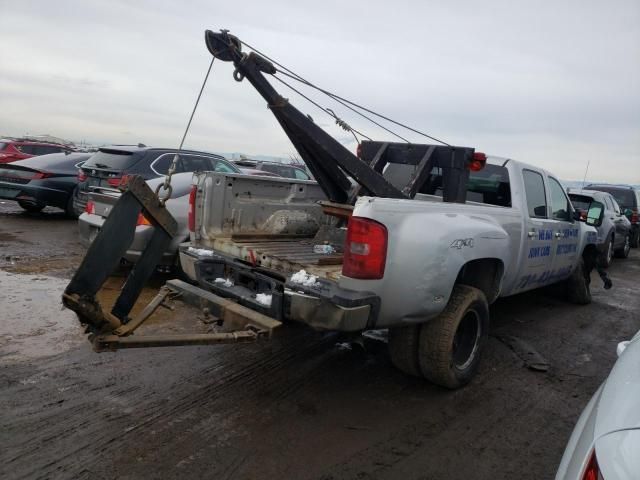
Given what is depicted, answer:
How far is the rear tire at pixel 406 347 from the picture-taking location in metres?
3.71

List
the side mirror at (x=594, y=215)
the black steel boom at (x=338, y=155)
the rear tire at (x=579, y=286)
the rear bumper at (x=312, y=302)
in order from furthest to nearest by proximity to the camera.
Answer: the rear tire at (x=579, y=286) → the side mirror at (x=594, y=215) → the black steel boom at (x=338, y=155) → the rear bumper at (x=312, y=302)

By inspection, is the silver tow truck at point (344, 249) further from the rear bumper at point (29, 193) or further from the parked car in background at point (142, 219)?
the rear bumper at point (29, 193)

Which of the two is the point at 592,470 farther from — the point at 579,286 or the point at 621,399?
the point at 579,286

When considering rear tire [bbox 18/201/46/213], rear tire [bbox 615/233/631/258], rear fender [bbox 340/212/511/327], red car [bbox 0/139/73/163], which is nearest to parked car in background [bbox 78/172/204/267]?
rear fender [bbox 340/212/511/327]

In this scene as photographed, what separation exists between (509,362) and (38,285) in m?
5.45

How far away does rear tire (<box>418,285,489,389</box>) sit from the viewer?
363 cm

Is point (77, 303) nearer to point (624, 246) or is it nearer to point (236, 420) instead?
point (236, 420)

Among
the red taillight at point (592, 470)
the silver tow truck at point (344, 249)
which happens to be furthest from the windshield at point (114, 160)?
the red taillight at point (592, 470)

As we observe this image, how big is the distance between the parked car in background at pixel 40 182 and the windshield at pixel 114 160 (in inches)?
76.2

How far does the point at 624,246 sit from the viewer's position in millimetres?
13227

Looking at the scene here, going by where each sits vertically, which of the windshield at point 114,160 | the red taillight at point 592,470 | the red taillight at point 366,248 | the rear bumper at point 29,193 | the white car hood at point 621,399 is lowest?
the rear bumper at point 29,193

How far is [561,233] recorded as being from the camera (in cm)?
569

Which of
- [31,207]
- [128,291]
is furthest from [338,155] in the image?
[31,207]

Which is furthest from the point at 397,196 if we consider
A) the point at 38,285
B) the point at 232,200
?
the point at 38,285
